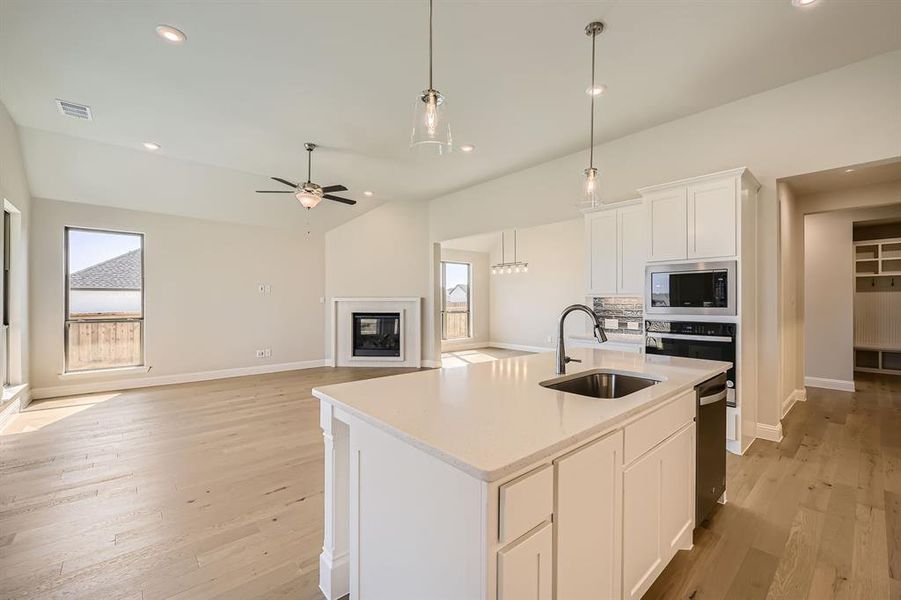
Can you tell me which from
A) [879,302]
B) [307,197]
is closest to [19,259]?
[307,197]

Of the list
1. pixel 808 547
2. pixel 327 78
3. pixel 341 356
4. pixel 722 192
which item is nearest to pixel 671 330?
pixel 722 192

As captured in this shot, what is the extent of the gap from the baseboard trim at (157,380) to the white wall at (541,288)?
189 inches

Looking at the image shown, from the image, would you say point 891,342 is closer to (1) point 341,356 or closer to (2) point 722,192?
(2) point 722,192

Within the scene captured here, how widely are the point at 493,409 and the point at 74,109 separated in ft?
15.8

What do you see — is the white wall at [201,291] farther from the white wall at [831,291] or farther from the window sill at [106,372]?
the white wall at [831,291]

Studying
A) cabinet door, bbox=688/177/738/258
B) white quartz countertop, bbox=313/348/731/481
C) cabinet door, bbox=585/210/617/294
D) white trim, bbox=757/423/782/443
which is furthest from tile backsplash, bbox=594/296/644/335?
white quartz countertop, bbox=313/348/731/481

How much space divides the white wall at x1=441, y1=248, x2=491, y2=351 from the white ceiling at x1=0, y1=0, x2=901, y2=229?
542cm

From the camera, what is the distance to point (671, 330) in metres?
3.49

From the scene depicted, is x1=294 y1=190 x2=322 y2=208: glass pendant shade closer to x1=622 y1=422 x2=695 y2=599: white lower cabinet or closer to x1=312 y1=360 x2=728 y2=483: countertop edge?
x1=312 y1=360 x2=728 y2=483: countertop edge

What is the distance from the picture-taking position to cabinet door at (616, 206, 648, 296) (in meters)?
3.81

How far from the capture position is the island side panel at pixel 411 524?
3.16 ft

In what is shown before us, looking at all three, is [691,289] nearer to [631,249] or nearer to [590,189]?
[631,249]

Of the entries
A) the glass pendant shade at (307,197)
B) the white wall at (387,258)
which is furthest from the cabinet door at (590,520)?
the white wall at (387,258)

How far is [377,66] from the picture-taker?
2953mm
